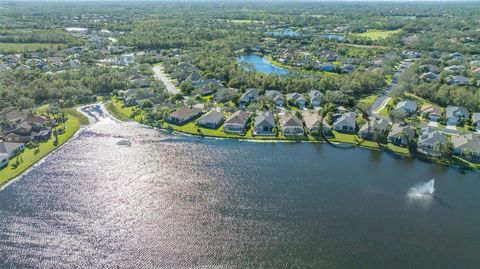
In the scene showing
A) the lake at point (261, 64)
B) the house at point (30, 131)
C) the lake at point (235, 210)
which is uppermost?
the lake at point (261, 64)

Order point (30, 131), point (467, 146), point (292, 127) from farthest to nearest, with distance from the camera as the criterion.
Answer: point (292, 127) → point (30, 131) → point (467, 146)

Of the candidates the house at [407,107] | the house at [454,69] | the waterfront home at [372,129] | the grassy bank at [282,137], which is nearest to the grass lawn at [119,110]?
the grassy bank at [282,137]

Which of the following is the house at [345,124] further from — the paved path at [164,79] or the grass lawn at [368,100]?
the paved path at [164,79]

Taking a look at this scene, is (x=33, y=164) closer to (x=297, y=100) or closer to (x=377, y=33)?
(x=297, y=100)

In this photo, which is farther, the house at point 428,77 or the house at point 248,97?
the house at point 428,77

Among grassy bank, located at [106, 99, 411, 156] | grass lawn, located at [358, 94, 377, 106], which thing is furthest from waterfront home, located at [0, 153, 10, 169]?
grass lawn, located at [358, 94, 377, 106]

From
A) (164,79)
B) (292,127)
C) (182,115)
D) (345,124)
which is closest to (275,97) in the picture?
(292,127)
